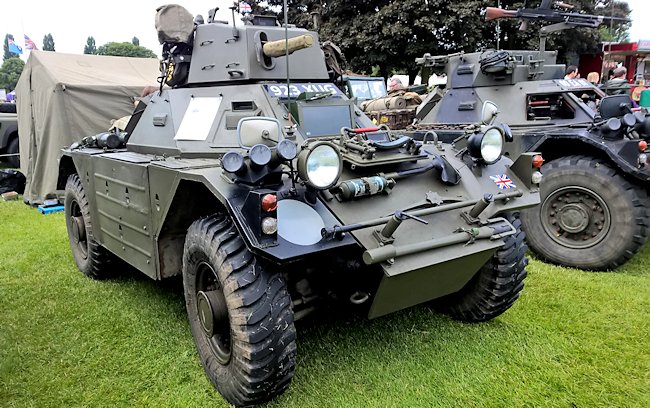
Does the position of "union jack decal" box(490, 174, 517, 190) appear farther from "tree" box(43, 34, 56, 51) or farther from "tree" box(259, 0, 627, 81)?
"tree" box(43, 34, 56, 51)

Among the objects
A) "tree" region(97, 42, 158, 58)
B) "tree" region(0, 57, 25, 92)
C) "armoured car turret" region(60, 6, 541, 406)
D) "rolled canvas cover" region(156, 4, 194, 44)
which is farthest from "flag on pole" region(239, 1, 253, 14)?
"tree" region(0, 57, 25, 92)

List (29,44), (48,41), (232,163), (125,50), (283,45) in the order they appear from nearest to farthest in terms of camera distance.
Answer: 1. (232,163)
2. (283,45)
3. (29,44)
4. (125,50)
5. (48,41)

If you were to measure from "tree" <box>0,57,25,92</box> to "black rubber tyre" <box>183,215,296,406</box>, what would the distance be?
182 ft

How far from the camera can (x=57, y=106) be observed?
29.5 feet

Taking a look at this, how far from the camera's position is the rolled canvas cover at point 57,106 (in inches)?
358

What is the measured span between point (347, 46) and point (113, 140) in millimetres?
15026

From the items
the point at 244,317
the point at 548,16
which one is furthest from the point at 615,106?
the point at 244,317

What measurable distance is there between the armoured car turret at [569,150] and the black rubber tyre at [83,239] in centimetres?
A: 378

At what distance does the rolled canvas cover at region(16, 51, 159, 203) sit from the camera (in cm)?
909

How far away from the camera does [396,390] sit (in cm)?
322

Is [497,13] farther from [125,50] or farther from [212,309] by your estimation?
[125,50]

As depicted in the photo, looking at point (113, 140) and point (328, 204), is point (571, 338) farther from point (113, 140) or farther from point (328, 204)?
point (113, 140)

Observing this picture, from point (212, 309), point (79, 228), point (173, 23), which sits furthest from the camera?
point (79, 228)

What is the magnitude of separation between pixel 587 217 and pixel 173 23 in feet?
14.1
